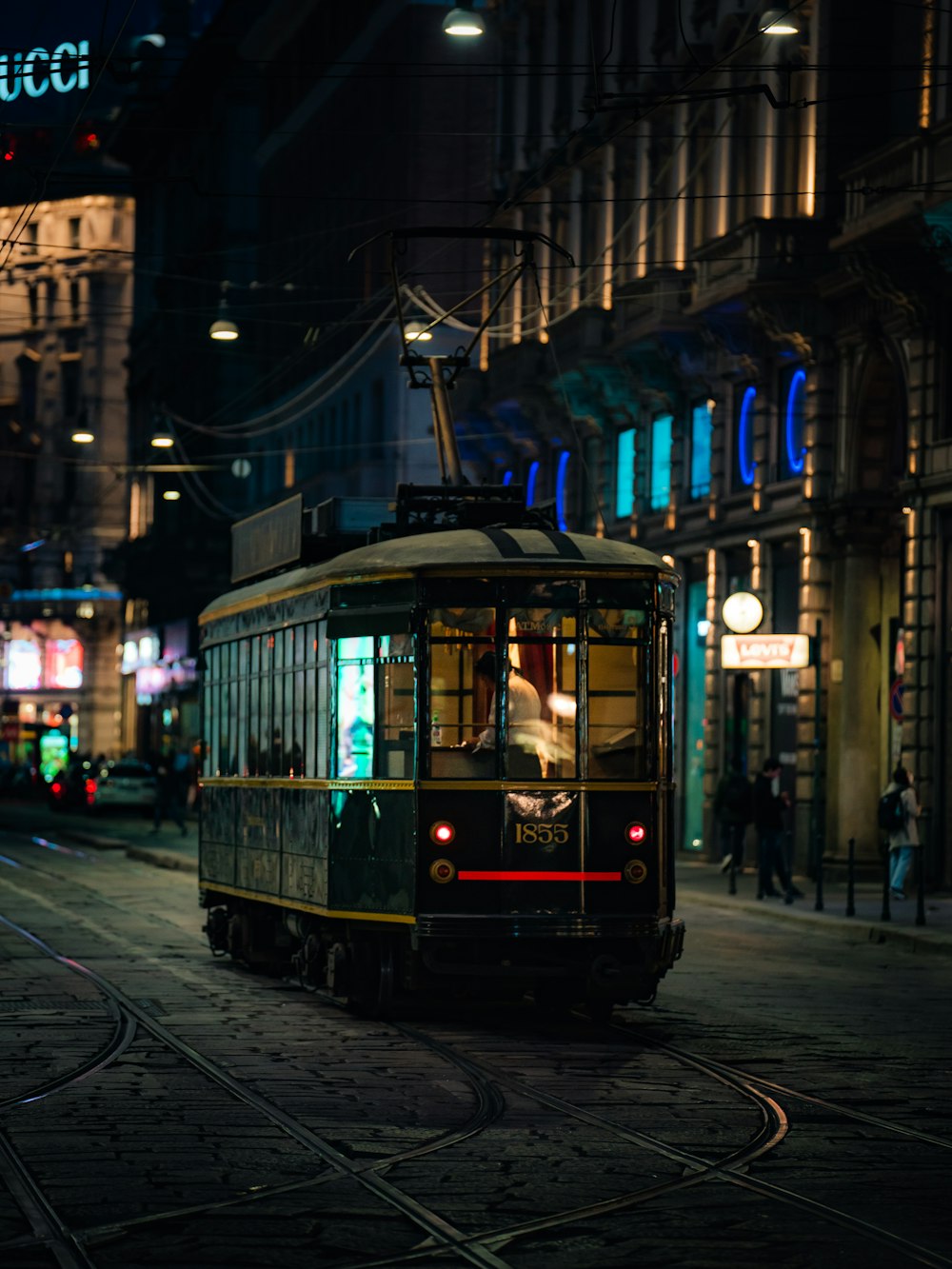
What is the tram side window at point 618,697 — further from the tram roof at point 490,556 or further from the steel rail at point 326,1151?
the steel rail at point 326,1151

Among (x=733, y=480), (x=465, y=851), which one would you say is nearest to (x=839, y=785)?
(x=733, y=480)

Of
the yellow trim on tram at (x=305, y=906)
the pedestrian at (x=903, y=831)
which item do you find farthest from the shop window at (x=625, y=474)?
the yellow trim on tram at (x=305, y=906)

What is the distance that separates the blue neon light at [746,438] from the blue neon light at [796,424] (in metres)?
1.32

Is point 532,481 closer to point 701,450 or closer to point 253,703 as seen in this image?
point 701,450

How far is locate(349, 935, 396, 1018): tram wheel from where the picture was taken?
14.7m

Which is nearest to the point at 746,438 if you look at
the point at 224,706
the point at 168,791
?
the point at 224,706

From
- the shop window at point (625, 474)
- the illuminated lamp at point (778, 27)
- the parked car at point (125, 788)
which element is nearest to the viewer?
the illuminated lamp at point (778, 27)

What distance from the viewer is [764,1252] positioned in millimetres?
7766

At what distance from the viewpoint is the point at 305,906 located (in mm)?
15562

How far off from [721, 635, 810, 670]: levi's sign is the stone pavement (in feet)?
8.63

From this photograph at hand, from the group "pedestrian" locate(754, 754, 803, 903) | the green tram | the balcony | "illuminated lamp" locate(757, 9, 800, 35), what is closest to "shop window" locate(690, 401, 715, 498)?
the balcony

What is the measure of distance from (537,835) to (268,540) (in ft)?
14.8

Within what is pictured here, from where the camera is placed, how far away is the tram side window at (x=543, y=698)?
14.2m

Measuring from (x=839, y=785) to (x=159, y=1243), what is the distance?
24183 mm
